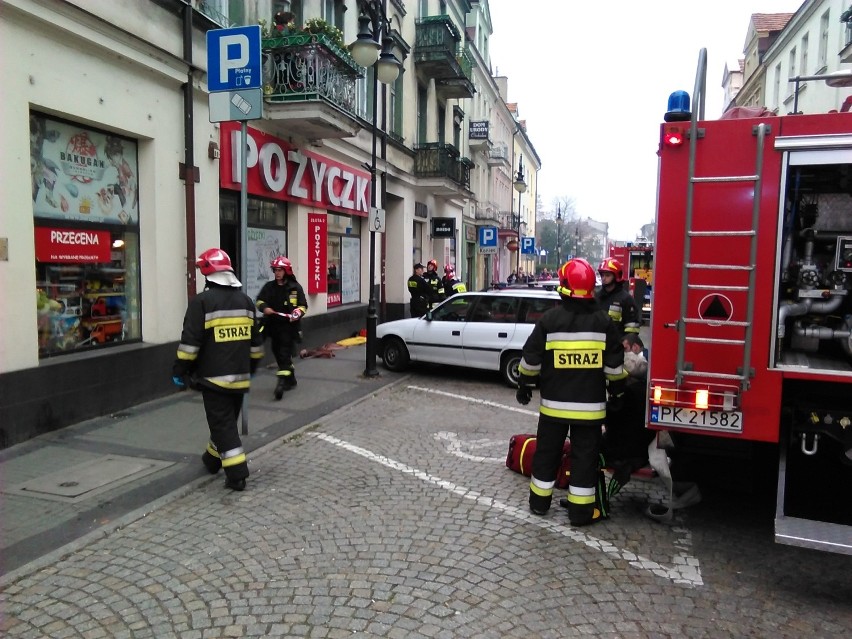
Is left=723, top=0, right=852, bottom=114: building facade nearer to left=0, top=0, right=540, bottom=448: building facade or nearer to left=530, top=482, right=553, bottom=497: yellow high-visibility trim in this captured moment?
left=0, top=0, right=540, bottom=448: building facade

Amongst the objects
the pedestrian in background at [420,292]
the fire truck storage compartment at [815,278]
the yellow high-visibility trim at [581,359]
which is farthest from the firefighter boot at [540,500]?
the pedestrian in background at [420,292]

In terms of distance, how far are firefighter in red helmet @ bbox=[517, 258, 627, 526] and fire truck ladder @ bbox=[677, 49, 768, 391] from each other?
2.56 ft

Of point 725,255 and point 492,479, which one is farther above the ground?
point 725,255

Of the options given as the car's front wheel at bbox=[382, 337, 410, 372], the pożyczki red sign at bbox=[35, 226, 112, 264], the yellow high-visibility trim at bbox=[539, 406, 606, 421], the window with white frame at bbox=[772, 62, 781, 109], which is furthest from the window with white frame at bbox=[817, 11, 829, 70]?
the pożyczki red sign at bbox=[35, 226, 112, 264]

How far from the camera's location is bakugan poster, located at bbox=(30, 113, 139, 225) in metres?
6.66

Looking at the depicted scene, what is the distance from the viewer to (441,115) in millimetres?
23266

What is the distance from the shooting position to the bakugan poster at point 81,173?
21.9 ft

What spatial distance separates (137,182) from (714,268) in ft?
23.5

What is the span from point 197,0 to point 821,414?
Result: 29.6 ft

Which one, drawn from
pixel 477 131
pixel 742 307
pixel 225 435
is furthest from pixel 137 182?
pixel 477 131

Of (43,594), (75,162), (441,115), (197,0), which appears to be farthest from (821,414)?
(441,115)

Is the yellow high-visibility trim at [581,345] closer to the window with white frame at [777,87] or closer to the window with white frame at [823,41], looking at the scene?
the window with white frame at [823,41]

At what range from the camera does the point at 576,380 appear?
4.55 m

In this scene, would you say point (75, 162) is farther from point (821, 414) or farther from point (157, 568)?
point (821, 414)
